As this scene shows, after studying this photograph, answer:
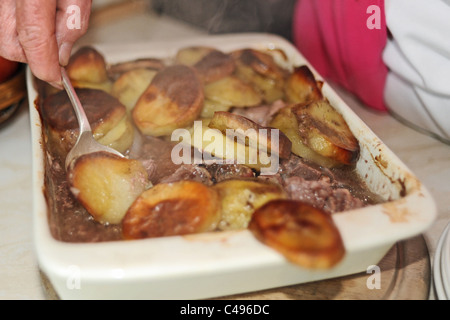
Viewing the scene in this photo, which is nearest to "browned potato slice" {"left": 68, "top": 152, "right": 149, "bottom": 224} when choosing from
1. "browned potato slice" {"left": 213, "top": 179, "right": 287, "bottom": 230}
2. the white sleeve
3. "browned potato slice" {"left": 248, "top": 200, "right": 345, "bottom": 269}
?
"browned potato slice" {"left": 213, "top": 179, "right": 287, "bottom": 230}

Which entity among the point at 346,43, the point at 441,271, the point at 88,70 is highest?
the point at 346,43

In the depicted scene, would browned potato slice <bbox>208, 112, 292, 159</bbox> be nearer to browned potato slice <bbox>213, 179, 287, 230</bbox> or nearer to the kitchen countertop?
browned potato slice <bbox>213, 179, 287, 230</bbox>

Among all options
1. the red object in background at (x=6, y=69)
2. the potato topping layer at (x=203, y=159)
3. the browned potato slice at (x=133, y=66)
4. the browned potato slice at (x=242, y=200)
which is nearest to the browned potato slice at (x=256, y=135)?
the potato topping layer at (x=203, y=159)

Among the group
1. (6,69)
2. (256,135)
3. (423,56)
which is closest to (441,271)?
(256,135)

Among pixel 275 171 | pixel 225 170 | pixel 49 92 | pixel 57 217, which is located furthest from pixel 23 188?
pixel 275 171

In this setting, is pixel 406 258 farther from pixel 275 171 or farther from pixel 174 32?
pixel 174 32

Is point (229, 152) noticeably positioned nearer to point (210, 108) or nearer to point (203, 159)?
point (203, 159)
